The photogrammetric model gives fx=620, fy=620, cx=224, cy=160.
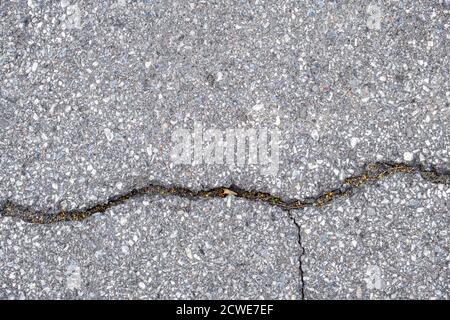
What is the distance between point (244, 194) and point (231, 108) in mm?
407

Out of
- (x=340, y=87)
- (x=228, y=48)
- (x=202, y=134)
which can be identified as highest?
(x=228, y=48)

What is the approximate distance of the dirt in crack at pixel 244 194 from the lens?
2826 mm

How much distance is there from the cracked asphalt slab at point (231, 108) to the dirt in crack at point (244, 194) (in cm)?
2

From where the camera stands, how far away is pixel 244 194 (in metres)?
2.86

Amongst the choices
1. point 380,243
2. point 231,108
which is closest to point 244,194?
point 231,108

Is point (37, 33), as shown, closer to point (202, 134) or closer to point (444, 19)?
point (202, 134)

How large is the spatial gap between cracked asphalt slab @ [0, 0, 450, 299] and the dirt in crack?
0.06 feet

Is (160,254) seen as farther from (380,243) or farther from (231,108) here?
(380,243)

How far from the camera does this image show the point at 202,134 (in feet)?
9.48

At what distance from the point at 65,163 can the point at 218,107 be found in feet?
2.51

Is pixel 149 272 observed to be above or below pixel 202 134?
below

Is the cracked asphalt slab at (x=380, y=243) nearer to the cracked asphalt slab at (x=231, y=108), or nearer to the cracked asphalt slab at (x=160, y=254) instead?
the cracked asphalt slab at (x=231, y=108)

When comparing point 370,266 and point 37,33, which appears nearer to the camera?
point 370,266
